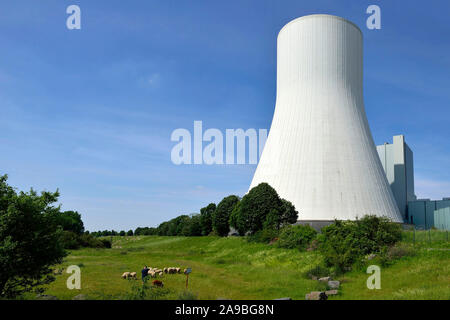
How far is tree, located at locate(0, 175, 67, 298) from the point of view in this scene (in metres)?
9.41

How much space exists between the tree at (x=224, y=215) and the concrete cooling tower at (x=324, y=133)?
371 centimetres

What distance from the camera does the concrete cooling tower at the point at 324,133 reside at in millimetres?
27562

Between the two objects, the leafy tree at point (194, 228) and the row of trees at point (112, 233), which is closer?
the leafy tree at point (194, 228)

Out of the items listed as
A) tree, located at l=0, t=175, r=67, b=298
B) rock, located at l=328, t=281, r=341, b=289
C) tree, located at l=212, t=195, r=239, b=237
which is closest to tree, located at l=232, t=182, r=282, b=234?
tree, located at l=212, t=195, r=239, b=237

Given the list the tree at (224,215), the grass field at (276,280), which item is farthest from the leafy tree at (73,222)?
the grass field at (276,280)

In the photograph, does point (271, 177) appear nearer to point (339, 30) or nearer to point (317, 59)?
point (317, 59)

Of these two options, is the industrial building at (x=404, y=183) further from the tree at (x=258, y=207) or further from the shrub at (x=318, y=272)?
the shrub at (x=318, y=272)

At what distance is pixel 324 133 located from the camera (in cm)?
2873

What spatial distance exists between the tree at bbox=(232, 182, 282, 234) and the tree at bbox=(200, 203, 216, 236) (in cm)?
1364

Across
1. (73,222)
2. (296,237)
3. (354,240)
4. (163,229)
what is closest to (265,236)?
(296,237)

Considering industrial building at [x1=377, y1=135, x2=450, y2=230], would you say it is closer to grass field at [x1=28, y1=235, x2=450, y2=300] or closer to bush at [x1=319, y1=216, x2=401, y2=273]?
bush at [x1=319, y1=216, x2=401, y2=273]
